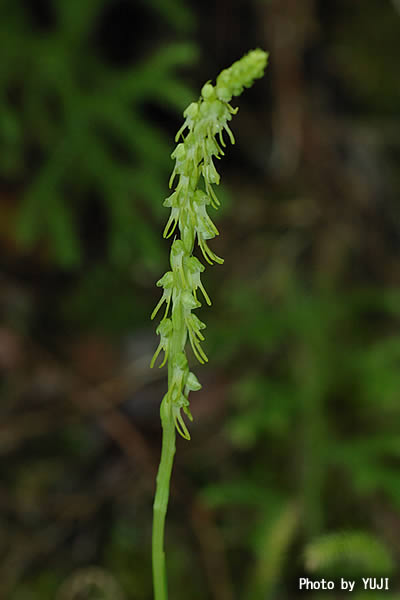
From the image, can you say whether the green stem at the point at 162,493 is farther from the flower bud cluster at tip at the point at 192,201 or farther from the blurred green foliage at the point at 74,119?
the blurred green foliage at the point at 74,119

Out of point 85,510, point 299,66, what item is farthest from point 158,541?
point 299,66

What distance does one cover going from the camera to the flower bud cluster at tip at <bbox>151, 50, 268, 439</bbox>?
0.79 m

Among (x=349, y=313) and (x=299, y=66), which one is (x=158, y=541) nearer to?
(x=349, y=313)

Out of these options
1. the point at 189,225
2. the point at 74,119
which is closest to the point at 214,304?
the point at 74,119

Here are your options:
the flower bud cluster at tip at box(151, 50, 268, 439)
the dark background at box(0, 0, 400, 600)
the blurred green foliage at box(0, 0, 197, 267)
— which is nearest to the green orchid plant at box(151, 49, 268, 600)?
the flower bud cluster at tip at box(151, 50, 268, 439)

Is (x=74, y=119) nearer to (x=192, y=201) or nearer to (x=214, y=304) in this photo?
(x=214, y=304)

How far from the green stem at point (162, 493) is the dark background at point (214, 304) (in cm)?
88

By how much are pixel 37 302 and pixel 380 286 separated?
1.82 meters

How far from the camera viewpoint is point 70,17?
2486 millimetres

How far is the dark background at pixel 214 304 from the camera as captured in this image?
88.3 inches

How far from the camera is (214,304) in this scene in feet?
10.3

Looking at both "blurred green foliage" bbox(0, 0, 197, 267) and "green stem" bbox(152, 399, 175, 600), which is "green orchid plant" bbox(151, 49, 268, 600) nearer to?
"green stem" bbox(152, 399, 175, 600)

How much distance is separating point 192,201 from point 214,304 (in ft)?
7.50

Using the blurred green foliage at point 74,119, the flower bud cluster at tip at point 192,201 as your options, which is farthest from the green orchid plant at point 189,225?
the blurred green foliage at point 74,119
